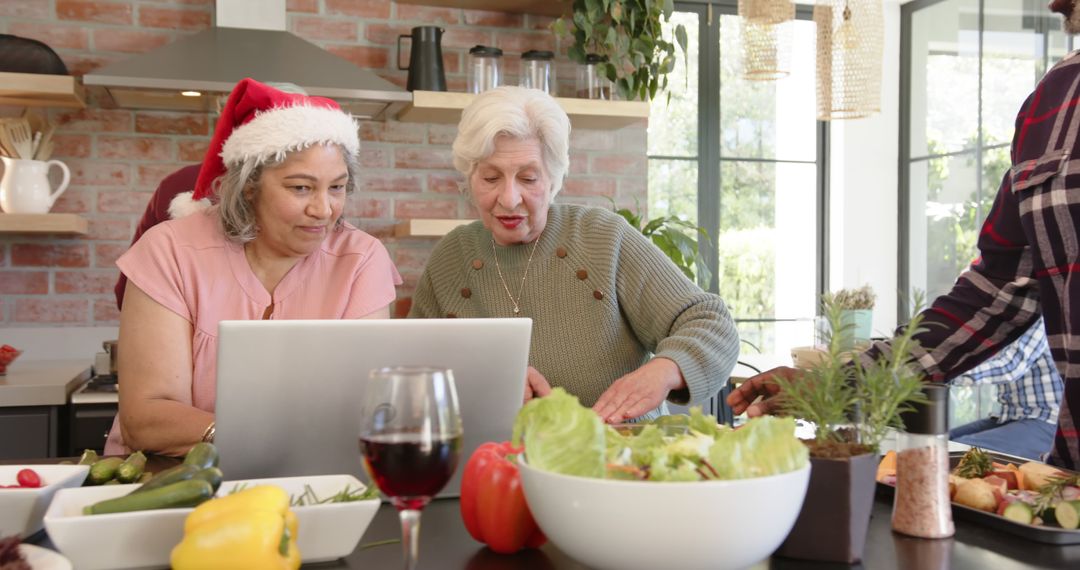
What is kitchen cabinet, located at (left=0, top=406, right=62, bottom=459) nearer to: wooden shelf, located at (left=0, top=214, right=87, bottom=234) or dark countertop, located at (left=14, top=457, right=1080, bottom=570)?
wooden shelf, located at (left=0, top=214, right=87, bottom=234)

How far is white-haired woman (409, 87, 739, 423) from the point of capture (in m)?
2.05

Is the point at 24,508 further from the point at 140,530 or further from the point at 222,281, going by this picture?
the point at 222,281

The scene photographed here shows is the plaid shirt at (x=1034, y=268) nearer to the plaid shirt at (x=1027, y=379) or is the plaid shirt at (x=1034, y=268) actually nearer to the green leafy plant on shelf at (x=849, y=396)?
the green leafy plant on shelf at (x=849, y=396)

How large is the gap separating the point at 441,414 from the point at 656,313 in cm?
133

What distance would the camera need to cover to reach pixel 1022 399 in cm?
334

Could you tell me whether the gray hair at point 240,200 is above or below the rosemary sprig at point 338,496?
above

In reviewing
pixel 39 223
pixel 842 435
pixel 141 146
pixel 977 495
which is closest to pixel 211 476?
pixel 842 435

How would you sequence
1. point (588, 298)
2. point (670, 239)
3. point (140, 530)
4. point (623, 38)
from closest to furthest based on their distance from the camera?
point (140, 530), point (588, 298), point (623, 38), point (670, 239)

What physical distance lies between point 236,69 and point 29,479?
2300 mm

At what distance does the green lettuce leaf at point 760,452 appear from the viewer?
2.74ft

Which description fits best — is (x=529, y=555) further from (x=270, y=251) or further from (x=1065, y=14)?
(x=1065, y=14)

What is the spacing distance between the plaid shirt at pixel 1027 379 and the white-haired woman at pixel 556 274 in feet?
4.44

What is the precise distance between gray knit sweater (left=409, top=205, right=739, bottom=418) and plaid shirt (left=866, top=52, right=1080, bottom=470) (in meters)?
0.46

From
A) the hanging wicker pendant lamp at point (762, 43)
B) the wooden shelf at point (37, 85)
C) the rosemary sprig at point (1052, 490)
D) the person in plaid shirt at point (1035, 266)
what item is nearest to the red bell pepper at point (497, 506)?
the rosemary sprig at point (1052, 490)
